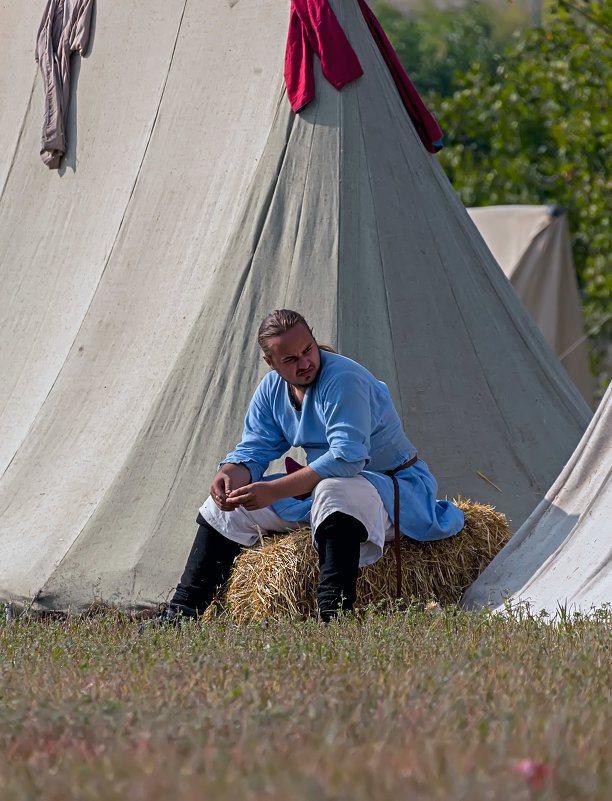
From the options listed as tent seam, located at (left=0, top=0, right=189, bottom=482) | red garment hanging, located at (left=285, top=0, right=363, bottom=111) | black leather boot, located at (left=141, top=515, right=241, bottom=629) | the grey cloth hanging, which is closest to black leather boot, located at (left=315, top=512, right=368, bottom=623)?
black leather boot, located at (left=141, top=515, right=241, bottom=629)

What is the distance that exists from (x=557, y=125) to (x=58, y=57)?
7865 mm

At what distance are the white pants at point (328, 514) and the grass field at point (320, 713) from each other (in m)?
0.43

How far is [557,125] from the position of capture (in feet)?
40.4

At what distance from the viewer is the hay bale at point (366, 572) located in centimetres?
370

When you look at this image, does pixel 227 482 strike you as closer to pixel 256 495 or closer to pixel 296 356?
pixel 256 495

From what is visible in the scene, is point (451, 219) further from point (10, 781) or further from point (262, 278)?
point (10, 781)

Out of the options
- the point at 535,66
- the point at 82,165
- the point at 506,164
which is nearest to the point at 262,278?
the point at 82,165

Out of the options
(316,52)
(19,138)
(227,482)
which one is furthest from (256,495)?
(19,138)

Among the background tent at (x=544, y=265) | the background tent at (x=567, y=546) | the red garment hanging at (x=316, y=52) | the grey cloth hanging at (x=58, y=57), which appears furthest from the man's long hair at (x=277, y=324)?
the background tent at (x=544, y=265)

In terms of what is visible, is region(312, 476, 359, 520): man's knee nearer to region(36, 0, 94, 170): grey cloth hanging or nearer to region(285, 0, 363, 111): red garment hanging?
region(285, 0, 363, 111): red garment hanging

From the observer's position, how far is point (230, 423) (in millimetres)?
4500

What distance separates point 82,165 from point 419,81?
21.5 metres

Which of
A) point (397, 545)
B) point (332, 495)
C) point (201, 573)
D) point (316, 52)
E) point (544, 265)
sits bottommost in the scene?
point (201, 573)

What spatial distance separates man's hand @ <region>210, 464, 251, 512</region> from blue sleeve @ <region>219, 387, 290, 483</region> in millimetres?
61
